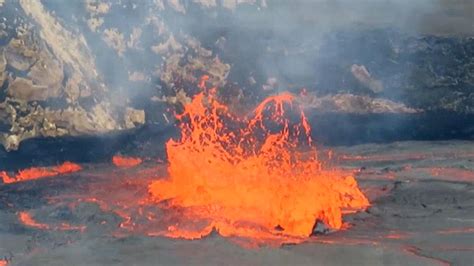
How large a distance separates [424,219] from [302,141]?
7614 millimetres

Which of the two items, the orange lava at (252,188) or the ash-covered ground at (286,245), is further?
the orange lava at (252,188)

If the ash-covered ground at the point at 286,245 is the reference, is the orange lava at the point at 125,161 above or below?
above

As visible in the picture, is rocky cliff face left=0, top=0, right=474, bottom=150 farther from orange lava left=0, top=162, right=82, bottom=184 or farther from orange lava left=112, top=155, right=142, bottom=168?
orange lava left=112, top=155, right=142, bottom=168

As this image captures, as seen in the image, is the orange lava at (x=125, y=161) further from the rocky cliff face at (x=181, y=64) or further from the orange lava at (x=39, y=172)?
the rocky cliff face at (x=181, y=64)

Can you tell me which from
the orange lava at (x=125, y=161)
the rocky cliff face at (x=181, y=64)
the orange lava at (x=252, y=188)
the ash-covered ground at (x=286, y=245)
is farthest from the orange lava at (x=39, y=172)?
the orange lava at (x=252, y=188)

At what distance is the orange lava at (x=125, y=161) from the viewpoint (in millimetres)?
16453

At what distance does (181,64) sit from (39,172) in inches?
286

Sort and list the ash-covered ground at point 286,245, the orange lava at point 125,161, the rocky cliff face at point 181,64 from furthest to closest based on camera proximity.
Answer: the rocky cliff face at point 181,64
the orange lava at point 125,161
the ash-covered ground at point 286,245

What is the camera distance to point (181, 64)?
72.8 feet

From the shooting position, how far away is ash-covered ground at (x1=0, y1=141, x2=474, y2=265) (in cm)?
912

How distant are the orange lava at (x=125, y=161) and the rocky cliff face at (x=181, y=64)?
2211 mm

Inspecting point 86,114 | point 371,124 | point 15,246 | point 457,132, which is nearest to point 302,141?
point 371,124

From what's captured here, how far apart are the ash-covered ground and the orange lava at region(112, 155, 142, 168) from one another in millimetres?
314

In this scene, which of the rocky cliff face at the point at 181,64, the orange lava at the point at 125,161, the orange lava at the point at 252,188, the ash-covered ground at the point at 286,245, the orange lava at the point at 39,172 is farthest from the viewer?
the rocky cliff face at the point at 181,64
